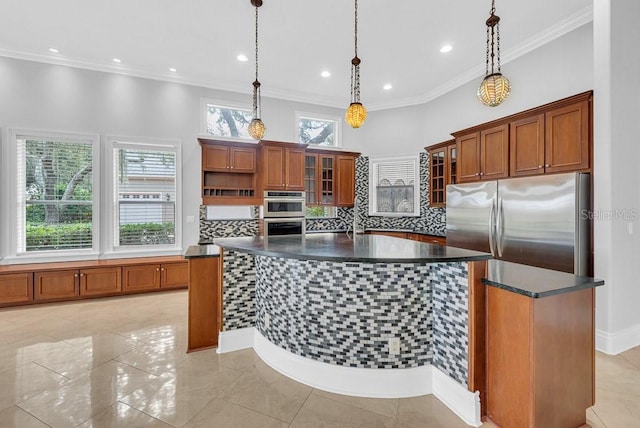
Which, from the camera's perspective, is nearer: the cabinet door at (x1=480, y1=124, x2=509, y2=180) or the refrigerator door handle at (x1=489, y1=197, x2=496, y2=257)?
the refrigerator door handle at (x1=489, y1=197, x2=496, y2=257)

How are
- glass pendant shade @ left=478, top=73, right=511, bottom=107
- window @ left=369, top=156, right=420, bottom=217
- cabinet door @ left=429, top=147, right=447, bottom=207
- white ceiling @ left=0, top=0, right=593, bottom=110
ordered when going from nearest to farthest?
glass pendant shade @ left=478, top=73, right=511, bottom=107 → white ceiling @ left=0, top=0, right=593, bottom=110 → cabinet door @ left=429, top=147, right=447, bottom=207 → window @ left=369, top=156, right=420, bottom=217

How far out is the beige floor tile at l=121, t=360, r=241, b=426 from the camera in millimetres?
1953

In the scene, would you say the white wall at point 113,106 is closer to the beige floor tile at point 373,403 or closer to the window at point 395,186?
the window at point 395,186

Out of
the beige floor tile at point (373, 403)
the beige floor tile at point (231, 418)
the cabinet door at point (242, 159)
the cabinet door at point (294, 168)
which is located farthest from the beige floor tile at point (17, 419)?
the cabinet door at point (294, 168)

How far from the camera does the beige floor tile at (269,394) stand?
1984 millimetres

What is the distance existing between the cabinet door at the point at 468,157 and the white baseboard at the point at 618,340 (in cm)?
217

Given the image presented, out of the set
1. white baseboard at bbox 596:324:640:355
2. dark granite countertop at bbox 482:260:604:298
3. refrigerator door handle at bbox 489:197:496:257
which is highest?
refrigerator door handle at bbox 489:197:496:257

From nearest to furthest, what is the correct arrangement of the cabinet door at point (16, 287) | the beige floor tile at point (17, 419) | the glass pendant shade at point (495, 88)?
the beige floor tile at point (17, 419) → the glass pendant shade at point (495, 88) → the cabinet door at point (16, 287)

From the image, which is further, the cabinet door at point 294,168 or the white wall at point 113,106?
the cabinet door at point 294,168

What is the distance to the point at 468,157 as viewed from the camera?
170 inches

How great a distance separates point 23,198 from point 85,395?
398cm

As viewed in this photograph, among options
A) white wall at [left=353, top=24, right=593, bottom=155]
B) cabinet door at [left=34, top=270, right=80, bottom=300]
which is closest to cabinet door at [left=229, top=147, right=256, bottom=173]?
white wall at [left=353, top=24, right=593, bottom=155]

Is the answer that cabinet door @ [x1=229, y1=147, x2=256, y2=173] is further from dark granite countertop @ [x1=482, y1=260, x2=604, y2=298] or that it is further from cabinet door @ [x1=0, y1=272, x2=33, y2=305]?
dark granite countertop @ [x1=482, y1=260, x2=604, y2=298]

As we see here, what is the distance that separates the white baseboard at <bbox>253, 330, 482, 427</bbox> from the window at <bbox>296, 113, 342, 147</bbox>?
15.3 ft
